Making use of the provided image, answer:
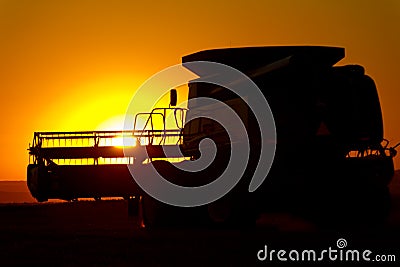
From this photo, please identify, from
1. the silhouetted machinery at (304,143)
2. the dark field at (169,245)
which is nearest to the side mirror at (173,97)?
the silhouetted machinery at (304,143)

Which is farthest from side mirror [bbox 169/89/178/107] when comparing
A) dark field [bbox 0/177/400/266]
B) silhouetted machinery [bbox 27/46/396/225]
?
dark field [bbox 0/177/400/266]

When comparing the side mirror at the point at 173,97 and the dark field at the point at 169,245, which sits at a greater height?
the side mirror at the point at 173,97

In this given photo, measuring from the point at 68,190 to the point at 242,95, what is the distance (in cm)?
747

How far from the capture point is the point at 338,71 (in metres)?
13.2

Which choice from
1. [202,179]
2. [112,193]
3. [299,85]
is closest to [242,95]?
[299,85]

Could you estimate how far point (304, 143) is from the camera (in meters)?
13.0

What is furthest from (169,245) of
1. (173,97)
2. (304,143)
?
(173,97)

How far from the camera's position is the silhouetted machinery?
42.3 feet

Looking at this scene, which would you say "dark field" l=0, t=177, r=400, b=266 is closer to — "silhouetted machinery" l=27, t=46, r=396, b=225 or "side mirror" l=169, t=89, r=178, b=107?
"silhouetted machinery" l=27, t=46, r=396, b=225

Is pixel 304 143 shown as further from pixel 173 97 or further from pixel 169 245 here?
pixel 173 97

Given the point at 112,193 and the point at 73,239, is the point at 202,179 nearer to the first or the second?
the point at 73,239

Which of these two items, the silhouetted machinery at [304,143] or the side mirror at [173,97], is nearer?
the silhouetted machinery at [304,143]

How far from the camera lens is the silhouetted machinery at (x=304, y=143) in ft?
42.3

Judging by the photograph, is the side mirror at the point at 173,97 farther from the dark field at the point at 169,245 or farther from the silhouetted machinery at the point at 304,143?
the dark field at the point at 169,245
